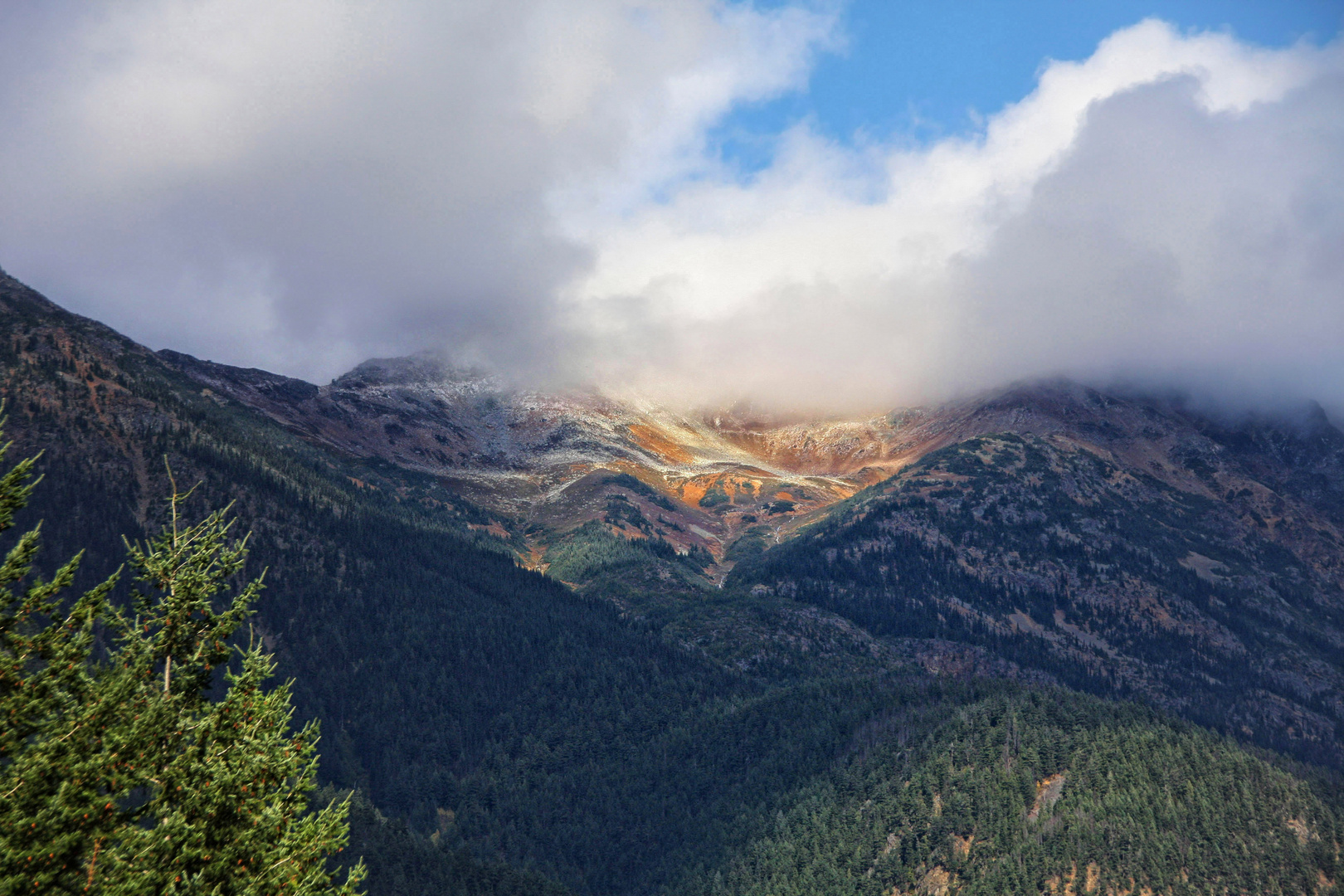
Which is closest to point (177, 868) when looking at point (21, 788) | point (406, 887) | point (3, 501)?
point (21, 788)

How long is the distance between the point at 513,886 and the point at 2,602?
183 metres

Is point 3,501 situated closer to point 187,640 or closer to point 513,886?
point 187,640

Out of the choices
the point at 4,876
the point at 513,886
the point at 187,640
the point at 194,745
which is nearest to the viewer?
the point at 4,876

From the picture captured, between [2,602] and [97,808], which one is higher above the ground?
[2,602]

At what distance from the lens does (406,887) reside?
17725cm

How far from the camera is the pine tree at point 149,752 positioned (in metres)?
28.8

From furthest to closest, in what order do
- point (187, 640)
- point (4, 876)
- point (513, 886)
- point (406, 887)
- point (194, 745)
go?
point (513, 886)
point (406, 887)
point (187, 640)
point (194, 745)
point (4, 876)

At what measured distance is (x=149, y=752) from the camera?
32.1 m

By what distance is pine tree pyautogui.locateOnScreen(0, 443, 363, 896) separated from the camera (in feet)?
94.5

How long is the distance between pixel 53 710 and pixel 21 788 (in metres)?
3.18

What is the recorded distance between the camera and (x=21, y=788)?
28312 millimetres

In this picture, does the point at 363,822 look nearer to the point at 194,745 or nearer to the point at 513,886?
the point at 513,886

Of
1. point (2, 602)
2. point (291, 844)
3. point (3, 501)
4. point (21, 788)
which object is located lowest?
point (291, 844)

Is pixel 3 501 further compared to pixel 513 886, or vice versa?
pixel 513 886
